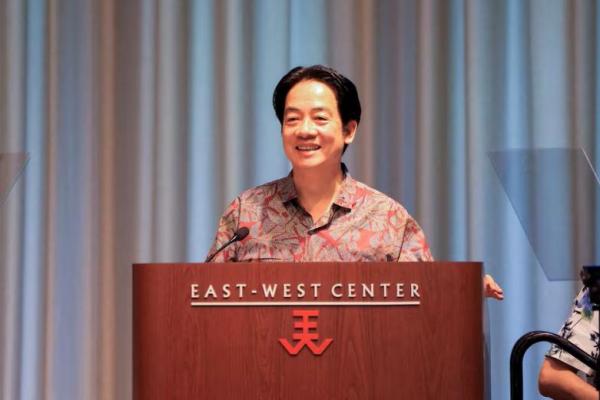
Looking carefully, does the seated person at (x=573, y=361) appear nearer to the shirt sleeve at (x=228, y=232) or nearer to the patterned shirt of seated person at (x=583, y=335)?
the patterned shirt of seated person at (x=583, y=335)

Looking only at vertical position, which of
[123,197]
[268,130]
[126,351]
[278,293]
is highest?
[268,130]

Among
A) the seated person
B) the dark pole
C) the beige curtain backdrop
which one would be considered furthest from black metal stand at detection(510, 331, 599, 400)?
the beige curtain backdrop

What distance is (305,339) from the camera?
2.06 meters

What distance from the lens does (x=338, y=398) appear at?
2.05 m

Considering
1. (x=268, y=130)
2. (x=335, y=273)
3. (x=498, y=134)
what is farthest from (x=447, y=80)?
(x=335, y=273)

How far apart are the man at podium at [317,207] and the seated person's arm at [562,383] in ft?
1.60

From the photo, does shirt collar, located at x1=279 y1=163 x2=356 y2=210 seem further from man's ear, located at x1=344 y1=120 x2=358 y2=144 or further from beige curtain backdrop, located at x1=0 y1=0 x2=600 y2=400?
beige curtain backdrop, located at x1=0 y1=0 x2=600 y2=400

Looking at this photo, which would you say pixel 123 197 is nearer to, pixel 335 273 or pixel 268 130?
pixel 268 130

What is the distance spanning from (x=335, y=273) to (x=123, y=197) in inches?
73.4

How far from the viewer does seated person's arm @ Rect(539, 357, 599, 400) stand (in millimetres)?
2213

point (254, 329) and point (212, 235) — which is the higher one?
point (212, 235)

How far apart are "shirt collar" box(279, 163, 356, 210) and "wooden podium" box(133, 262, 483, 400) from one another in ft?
2.04

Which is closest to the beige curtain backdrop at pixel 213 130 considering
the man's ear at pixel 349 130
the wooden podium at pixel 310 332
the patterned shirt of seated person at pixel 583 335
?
the man's ear at pixel 349 130

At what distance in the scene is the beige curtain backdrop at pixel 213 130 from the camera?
11.8 feet
